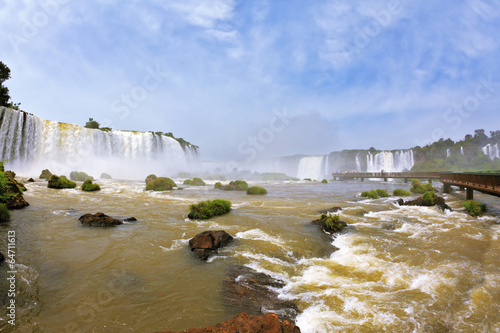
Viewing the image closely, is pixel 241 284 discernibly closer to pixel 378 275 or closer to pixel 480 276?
pixel 378 275

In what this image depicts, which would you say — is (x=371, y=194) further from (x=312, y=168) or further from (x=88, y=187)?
(x=312, y=168)

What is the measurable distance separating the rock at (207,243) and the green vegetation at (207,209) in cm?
397

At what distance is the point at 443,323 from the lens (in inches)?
154

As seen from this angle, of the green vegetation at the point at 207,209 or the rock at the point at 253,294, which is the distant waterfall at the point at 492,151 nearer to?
the green vegetation at the point at 207,209

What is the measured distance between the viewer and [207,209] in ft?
39.0

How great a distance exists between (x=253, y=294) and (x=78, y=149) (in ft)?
153

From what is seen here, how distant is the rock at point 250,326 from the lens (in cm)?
267

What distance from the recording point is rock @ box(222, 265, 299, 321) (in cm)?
420

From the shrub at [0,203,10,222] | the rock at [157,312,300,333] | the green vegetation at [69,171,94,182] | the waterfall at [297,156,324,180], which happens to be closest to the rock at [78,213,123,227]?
the shrub at [0,203,10,222]

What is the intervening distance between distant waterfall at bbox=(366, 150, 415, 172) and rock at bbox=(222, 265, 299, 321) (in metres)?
76.7

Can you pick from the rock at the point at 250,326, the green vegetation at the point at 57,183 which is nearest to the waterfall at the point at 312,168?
the green vegetation at the point at 57,183

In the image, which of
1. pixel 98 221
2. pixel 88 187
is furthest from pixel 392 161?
pixel 98 221

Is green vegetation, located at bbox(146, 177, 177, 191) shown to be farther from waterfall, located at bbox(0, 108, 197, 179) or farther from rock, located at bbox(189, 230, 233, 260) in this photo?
waterfall, located at bbox(0, 108, 197, 179)

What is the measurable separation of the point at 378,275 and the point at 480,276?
2.42 metres
